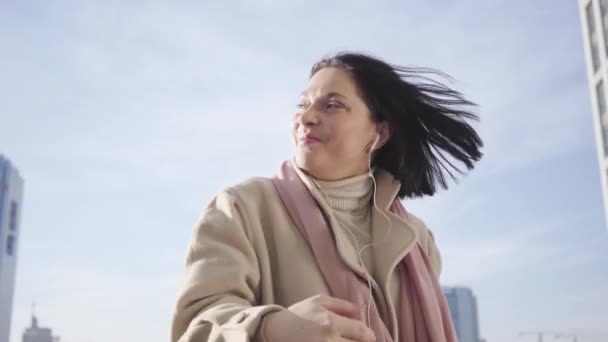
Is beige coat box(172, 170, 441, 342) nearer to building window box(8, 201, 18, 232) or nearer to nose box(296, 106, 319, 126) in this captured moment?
nose box(296, 106, 319, 126)

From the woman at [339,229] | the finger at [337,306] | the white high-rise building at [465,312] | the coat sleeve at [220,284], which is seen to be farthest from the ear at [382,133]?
the white high-rise building at [465,312]

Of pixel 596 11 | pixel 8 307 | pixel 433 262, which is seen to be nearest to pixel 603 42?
pixel 596 11

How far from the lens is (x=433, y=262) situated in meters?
1.87

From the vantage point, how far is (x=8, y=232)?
194 feet

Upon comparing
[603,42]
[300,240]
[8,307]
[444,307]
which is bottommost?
[8,307]

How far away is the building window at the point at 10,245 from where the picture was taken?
5954 cm

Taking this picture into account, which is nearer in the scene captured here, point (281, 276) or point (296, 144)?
point (281, 276)

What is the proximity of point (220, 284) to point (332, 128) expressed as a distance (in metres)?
0.52

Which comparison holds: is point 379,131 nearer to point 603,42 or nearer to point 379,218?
point 379,218

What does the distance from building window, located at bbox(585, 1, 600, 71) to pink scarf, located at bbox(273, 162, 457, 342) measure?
19934 mm

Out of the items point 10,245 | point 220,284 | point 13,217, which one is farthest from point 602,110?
point 10,245

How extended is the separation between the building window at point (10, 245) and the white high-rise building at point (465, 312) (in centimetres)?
4188

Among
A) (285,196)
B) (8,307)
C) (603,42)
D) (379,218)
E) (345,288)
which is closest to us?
(345,288)

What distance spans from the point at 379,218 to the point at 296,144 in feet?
0.92
